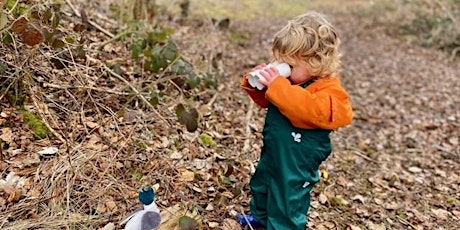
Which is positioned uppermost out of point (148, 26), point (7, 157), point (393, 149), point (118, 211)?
point (148, 26)

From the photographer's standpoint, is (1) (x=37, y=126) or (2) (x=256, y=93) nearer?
(2) (x=256, y=93)

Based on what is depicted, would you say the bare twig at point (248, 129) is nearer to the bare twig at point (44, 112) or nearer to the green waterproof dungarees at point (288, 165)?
the green waterproof dungarees at point (288, 165)

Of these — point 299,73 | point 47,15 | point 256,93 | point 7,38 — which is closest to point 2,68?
point 7,38

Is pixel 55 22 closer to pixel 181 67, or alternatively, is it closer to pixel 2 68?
pixel 2 68

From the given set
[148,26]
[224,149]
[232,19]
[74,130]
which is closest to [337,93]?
[224,149]

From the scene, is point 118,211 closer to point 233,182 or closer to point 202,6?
point 233,182

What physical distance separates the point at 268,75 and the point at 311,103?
8.6 inches

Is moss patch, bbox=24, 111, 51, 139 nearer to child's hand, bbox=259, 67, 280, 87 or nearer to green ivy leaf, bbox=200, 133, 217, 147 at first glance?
green ivy leaf, bbox=200, 133, 217, 147

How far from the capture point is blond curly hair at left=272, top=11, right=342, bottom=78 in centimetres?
234

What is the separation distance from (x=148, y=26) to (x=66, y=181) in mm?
2061

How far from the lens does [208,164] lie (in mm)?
3180

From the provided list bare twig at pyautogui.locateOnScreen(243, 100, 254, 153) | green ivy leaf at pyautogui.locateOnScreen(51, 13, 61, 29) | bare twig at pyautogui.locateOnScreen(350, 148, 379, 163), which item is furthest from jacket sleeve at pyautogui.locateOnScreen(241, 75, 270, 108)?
bare twig at pyautogui.locateOnScreen(350, 148, 379, 163)

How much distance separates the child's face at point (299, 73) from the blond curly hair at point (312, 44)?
0.02 m

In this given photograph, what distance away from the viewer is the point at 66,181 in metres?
2.65
